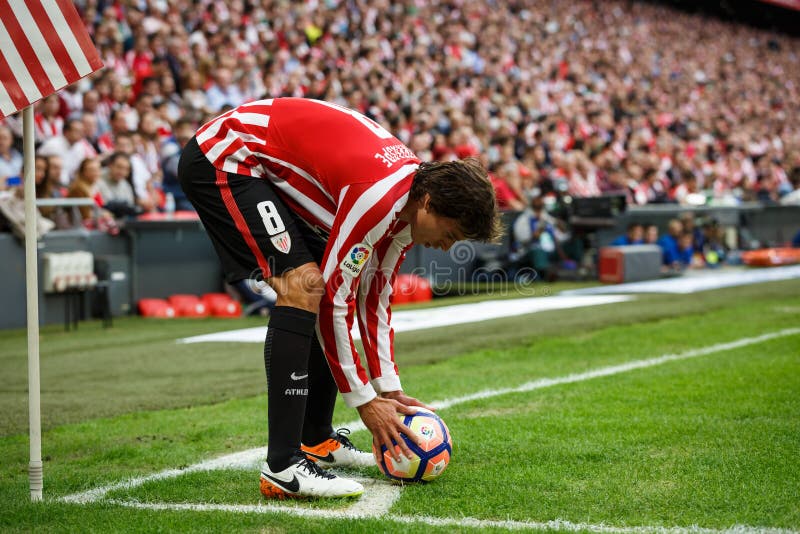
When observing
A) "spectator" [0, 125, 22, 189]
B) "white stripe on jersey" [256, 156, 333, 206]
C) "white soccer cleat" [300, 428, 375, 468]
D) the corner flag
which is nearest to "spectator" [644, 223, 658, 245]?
"spectator" [0, 125, 22, 189]

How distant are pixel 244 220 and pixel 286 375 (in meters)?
0.64

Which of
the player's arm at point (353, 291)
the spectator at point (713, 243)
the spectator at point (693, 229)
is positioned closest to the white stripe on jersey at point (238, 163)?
the player's arm at point (353, 291)

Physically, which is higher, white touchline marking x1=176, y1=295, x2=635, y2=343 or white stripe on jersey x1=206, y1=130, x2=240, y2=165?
white stripe on jersey x1=206, y1=130, x2=240, y2=165

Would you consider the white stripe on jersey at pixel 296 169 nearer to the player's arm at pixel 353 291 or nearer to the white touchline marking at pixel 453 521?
the player's arm at pixel 353 291

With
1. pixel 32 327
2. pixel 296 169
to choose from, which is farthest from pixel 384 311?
pixel 32 327

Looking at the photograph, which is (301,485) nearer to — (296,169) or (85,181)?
(296,169)

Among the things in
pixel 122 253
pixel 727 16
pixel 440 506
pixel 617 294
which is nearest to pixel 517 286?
pixel 617 294

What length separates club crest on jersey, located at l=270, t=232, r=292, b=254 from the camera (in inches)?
145

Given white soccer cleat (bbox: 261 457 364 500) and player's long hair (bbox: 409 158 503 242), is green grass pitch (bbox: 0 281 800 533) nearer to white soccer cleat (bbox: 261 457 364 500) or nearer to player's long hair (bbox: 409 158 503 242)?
white soccer cleat (bbox: 261 457 364 500)

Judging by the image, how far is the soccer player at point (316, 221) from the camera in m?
3.54

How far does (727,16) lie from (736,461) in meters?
38.9

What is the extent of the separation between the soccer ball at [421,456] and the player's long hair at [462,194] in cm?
88

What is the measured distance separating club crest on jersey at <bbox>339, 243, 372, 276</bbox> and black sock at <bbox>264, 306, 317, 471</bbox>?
257mm

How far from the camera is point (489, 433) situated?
467 cm
